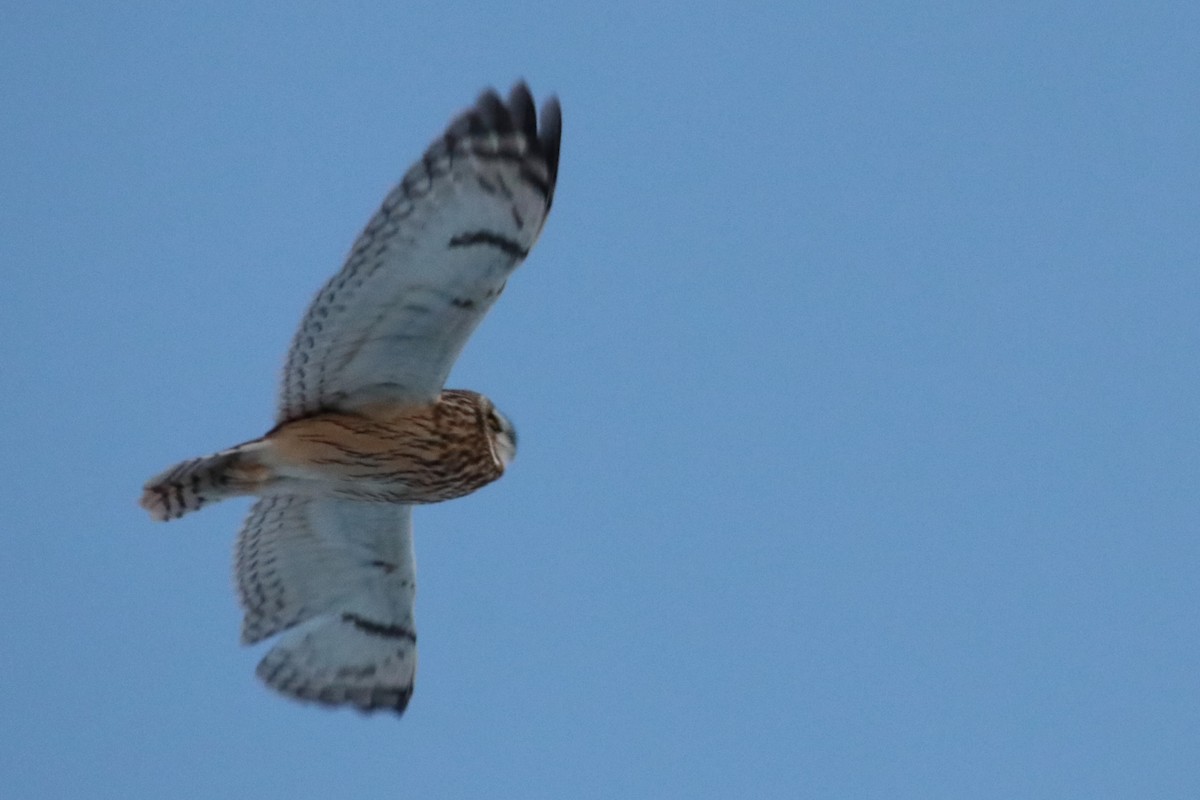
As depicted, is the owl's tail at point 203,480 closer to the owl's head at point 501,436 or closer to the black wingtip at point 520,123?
the owl's head at point 501,436

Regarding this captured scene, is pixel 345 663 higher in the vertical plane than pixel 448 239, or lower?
lower

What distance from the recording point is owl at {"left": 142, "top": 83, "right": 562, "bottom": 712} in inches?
198

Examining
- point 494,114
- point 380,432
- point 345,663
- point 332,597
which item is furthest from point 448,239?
point 345,663

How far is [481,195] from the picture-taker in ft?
16.5

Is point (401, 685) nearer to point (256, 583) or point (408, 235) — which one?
point (256, 583)

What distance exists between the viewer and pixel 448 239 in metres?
5.05

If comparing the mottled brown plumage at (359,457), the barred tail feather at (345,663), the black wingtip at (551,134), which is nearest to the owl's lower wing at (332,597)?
the barred tail feather at (345,663)

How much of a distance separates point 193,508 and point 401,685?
1363 millimetres

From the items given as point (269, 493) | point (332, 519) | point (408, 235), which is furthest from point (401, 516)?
point (408, 235)

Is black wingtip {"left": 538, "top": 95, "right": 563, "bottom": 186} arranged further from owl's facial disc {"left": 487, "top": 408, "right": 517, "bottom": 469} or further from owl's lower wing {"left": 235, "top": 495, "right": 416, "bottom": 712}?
owl's lower wing {"left": 235, "top": 495, "right": 416, "bottom": 712}

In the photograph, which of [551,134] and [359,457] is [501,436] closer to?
[359,457]

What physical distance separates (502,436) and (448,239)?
3.12 feet

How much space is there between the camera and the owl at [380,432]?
16.5ft

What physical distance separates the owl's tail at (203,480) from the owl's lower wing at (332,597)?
0.65 m
